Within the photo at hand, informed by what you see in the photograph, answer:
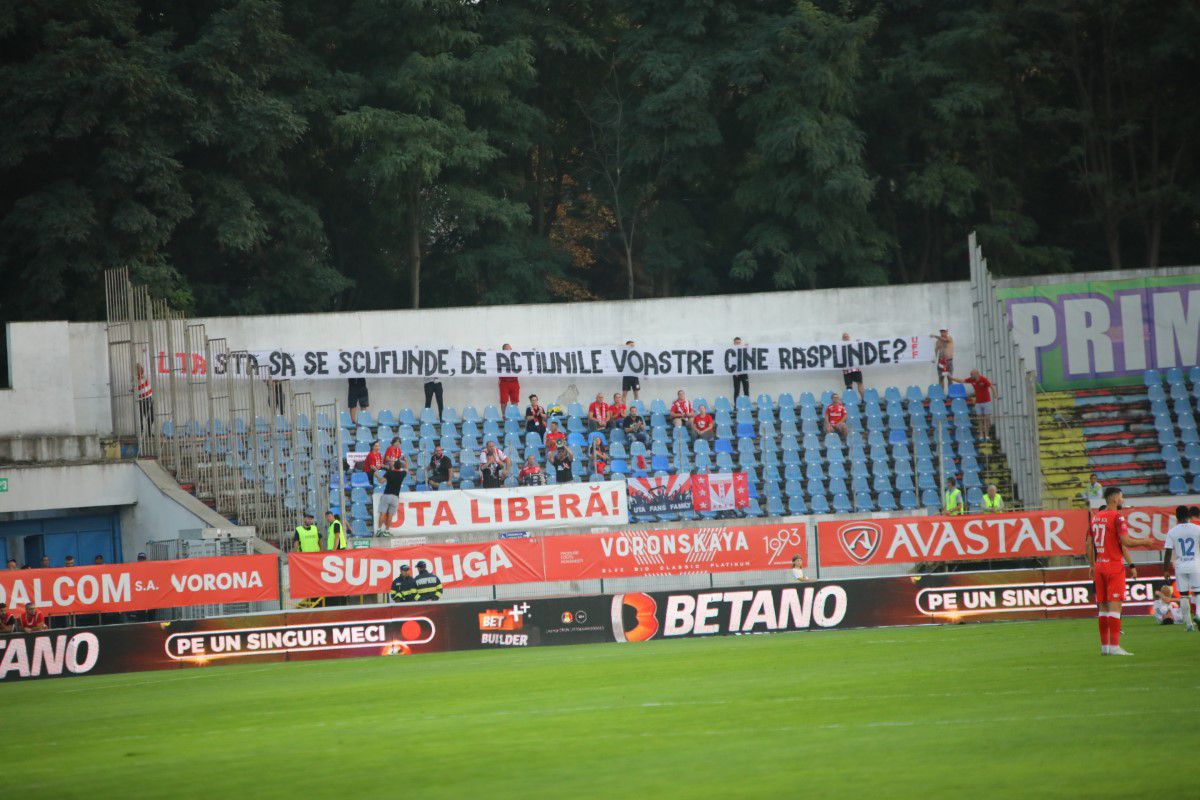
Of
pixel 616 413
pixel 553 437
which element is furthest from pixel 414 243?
pixel 553 437

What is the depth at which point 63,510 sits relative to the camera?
31.6m

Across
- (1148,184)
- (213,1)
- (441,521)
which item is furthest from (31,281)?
(1148,184)

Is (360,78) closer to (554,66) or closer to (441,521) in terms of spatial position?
(554,66)

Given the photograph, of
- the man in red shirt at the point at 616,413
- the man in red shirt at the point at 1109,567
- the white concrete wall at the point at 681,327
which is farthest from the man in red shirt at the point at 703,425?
the man in red shirt at the point at 1109,567

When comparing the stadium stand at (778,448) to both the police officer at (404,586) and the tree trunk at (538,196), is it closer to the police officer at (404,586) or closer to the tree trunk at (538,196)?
the police officer at (404,586)

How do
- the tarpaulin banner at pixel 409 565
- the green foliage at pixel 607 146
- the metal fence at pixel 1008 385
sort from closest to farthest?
1. the tarpaulin banner at pixel 409 565
2. the metal fence at pixel 1008 385
3. the green foliage at pixel 607 146

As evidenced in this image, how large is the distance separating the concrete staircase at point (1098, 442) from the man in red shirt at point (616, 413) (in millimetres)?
9436

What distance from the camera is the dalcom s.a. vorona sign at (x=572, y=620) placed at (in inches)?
858

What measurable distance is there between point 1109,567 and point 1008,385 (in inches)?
655

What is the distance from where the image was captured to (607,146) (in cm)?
4434

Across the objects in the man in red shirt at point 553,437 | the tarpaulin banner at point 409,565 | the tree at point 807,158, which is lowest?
the tarpaulin banner at point 409,565

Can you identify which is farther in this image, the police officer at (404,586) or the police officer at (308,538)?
the police officer at (308,538)

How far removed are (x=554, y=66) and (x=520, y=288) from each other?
769cm

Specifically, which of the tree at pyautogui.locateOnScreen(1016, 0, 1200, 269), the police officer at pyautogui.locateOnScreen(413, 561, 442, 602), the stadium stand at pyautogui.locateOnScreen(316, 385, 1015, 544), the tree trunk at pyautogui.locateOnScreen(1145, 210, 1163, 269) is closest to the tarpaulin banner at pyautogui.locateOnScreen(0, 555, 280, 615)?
the police officer at pyautogui.locateOnScreen(413, 561, 442, 602)
